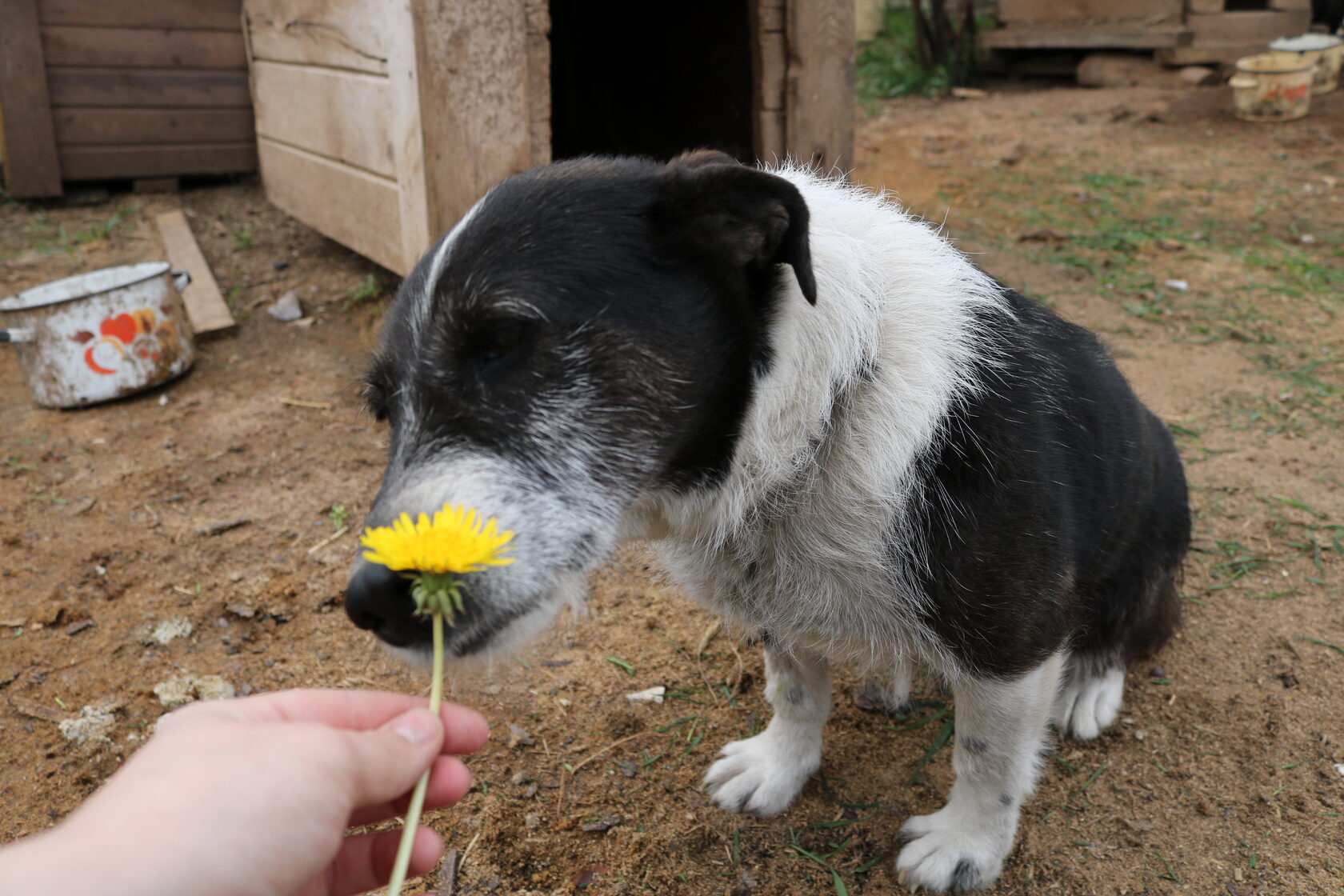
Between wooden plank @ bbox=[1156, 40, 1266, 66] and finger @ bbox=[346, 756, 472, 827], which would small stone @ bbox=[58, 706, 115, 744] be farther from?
wooden plank @ bbox=[1156, 40, 1266, 66]

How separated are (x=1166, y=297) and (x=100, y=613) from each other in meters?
5.05

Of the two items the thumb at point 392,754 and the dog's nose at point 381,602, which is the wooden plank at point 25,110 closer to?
the dog's nose at point 381,602

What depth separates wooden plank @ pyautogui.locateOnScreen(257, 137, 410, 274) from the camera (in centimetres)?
454

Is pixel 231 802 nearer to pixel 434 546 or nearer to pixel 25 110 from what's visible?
pixel 434 546

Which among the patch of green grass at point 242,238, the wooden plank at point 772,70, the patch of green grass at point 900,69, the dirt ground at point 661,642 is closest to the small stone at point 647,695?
the dirt ground at point 661,642

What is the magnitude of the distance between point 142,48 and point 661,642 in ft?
19.0

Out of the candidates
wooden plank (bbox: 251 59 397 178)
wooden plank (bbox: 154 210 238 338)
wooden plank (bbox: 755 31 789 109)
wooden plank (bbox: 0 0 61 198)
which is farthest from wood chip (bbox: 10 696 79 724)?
wooden plank (bbox: 0 0 61 198)

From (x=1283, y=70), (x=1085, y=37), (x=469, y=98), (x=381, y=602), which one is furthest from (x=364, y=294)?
(x=1085, y=37)

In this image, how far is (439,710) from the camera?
4.66 feet

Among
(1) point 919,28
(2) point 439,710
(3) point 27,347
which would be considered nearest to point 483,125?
(3) point 27,347

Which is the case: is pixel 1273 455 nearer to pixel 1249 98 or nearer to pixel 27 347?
pixel 27 347

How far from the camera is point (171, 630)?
2.93 m

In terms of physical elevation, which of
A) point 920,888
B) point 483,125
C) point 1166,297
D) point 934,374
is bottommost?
point 920,888

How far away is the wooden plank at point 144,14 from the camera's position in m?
6.18
